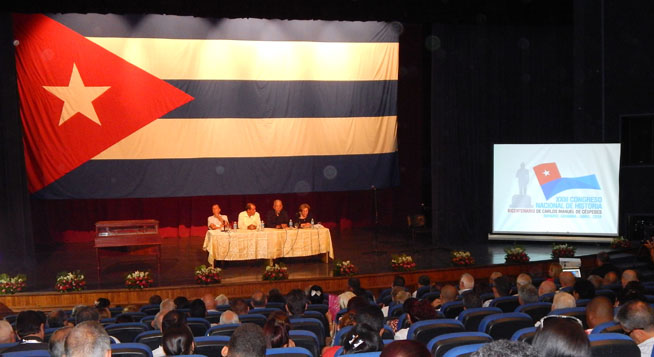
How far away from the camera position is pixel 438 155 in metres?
13.8

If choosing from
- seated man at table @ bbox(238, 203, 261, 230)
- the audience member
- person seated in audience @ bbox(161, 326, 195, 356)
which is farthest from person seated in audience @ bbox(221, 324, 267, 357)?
seated man at table @ bbox(238, 203, 261, 230)

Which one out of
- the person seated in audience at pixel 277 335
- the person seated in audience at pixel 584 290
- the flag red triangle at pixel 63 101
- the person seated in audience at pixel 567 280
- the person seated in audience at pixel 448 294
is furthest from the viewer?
the flag red triangle at pixel 63 101

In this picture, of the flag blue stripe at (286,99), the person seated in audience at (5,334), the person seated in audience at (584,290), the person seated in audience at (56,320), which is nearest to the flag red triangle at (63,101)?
the flag blue stripe at (286,99)

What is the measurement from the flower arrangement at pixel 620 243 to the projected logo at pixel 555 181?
1089 mm

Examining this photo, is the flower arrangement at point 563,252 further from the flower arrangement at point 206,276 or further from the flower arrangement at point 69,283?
the flower arrangement at point 69,283

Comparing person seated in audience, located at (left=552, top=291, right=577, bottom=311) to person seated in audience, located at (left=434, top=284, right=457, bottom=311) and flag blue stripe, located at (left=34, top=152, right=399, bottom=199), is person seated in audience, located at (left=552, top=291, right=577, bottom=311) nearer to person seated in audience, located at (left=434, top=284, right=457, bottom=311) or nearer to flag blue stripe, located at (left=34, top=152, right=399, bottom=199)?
person seated in audience, located at (left=434, top=284, right=457, bottom=311)

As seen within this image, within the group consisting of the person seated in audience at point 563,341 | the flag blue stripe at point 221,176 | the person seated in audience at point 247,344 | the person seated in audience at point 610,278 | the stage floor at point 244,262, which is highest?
the flag blue stripe at point 221,176

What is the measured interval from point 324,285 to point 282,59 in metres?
4.86

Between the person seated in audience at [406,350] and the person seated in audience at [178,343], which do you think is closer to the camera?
the person seated in audience at [406,350]

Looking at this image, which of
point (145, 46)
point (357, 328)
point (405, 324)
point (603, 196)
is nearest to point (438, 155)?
point (603, 196)

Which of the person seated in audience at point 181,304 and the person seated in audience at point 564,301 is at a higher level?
the person seated in audience at point 564,301

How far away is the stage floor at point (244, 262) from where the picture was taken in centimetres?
1035

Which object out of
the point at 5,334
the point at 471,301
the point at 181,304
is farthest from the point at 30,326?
the point at 471,301

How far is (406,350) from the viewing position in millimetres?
2127
